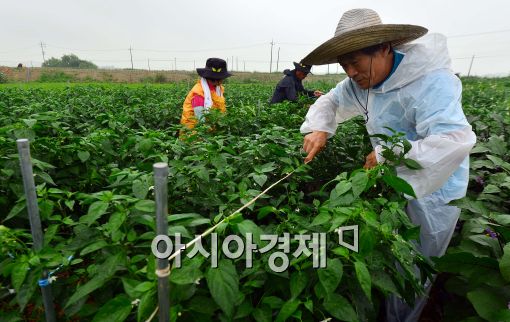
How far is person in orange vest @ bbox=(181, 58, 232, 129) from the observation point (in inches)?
159

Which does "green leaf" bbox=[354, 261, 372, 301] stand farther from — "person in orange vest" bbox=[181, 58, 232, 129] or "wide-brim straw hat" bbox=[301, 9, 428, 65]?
"person in orange vest" bbox=[181, 58, 232, 129]

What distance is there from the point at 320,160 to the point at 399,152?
2.47ft

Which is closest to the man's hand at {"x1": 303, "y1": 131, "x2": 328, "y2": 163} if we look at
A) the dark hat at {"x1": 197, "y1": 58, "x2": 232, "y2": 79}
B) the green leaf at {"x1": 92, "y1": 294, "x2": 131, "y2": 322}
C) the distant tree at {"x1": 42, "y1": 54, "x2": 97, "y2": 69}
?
the green leaf at {"x1": 92, "y1": 294, "x2": 131, "y2": 322}

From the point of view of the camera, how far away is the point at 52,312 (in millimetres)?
1051

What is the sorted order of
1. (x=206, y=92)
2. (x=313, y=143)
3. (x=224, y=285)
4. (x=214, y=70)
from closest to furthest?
(x=224, y=285) → (x=313, y=143) → (x=206, y=92) → (x=214, y=70)

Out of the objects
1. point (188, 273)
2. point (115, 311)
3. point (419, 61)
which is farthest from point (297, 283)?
point (419, 61)

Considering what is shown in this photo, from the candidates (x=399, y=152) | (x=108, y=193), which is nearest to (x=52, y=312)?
(x=108, y=193)

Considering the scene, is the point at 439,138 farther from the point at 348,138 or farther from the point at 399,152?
the point at 348,138

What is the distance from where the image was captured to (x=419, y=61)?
1.75m

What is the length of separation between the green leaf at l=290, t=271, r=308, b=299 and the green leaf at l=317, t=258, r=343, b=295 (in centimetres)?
5

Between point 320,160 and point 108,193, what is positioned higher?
point 108,193

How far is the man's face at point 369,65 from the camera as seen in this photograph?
1758 millimetres

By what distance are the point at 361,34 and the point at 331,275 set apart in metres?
1.24

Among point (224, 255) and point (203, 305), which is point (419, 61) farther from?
point (203, 305)
